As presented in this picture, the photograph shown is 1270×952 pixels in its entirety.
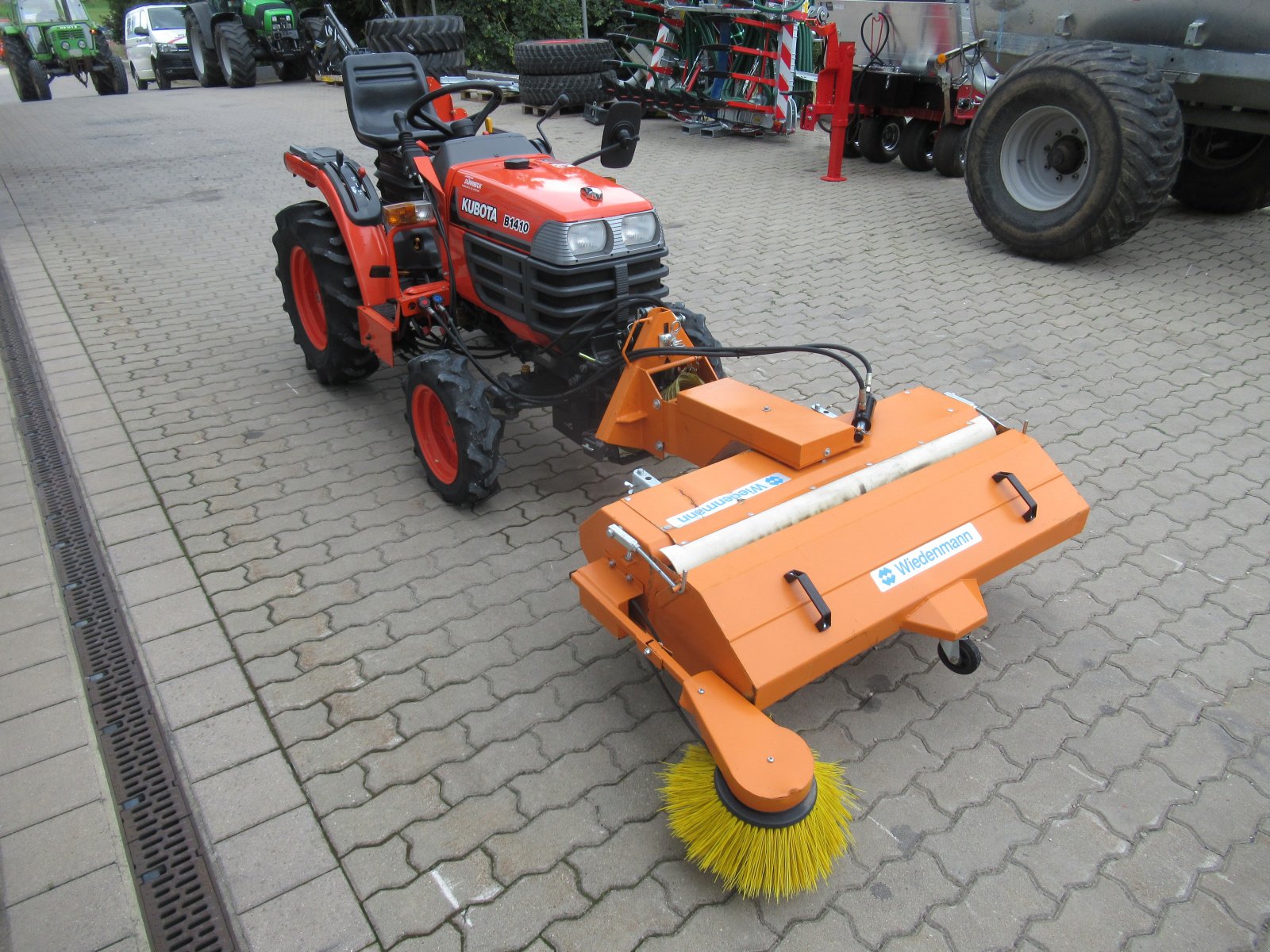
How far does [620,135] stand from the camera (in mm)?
3336

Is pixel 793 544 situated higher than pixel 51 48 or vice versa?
pixel 51 48

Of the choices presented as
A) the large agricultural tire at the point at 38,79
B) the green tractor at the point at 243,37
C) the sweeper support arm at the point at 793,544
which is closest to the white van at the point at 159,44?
the green tractor at the point at 243,37

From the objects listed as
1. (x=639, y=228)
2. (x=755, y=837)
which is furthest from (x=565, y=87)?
(x=755, y=837)

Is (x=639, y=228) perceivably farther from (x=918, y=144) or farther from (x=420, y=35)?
(x=918, y=144)

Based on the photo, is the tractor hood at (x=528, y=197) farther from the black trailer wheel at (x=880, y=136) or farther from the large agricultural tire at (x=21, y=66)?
the large agricultural tire at (x=21, y=66)

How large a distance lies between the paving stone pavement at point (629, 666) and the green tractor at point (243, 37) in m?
11.8

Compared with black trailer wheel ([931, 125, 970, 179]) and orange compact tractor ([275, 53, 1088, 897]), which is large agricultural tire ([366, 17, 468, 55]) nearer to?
orange compact tractor ([275, 53, 1088, 897])

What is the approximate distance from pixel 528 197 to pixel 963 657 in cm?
214

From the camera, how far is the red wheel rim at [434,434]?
138 inches

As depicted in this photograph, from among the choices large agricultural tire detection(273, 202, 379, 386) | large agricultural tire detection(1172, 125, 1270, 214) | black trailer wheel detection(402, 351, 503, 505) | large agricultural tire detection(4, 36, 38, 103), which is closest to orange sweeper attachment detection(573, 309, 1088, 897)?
black trailer wheel detection(402, 351, 503, 505)

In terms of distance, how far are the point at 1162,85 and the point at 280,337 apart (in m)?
5.68

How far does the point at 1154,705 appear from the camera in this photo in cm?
259

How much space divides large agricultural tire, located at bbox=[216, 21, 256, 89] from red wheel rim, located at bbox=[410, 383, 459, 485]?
15116 mm

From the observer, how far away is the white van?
55.4 ft
